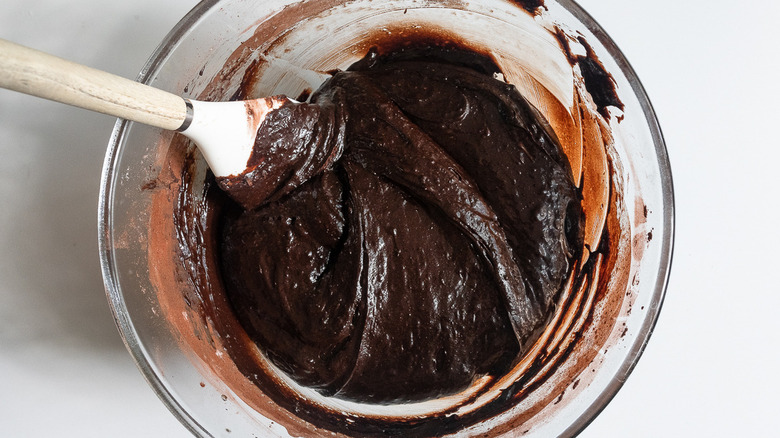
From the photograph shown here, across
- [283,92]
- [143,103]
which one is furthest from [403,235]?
[143,103]

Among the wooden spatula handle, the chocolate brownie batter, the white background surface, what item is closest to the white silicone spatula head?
the wooden spatula handle

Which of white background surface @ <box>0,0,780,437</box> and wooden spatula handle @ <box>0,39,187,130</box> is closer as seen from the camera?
wooden spatula handle @ <box>0,39,187,130</box>

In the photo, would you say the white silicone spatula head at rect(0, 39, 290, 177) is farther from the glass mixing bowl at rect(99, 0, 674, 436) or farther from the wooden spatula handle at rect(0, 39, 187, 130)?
the glass mixing bowl at rect(99, 0, 674, 436)

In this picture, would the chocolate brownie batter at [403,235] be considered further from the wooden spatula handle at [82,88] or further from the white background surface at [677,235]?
the white background surface at [677,235]

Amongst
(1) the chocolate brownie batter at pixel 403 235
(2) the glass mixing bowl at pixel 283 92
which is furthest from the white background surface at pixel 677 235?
(1) the chocolate brownie batter at pixel 403 235

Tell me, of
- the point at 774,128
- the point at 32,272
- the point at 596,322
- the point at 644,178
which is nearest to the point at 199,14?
the point at 32,272

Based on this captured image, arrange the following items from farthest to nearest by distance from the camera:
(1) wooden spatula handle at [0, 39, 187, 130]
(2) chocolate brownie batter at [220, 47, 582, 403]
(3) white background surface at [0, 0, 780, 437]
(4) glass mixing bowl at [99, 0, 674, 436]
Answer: (3) white background surface at [0, 0, 780, 437] < (2) chocolate brownie batter at [220, 47, 582, 403] < (4) glass mixing bowl at [99, 0, 674, 436] < (1) wooden spatula handle at [0, 39, 187, 130]
